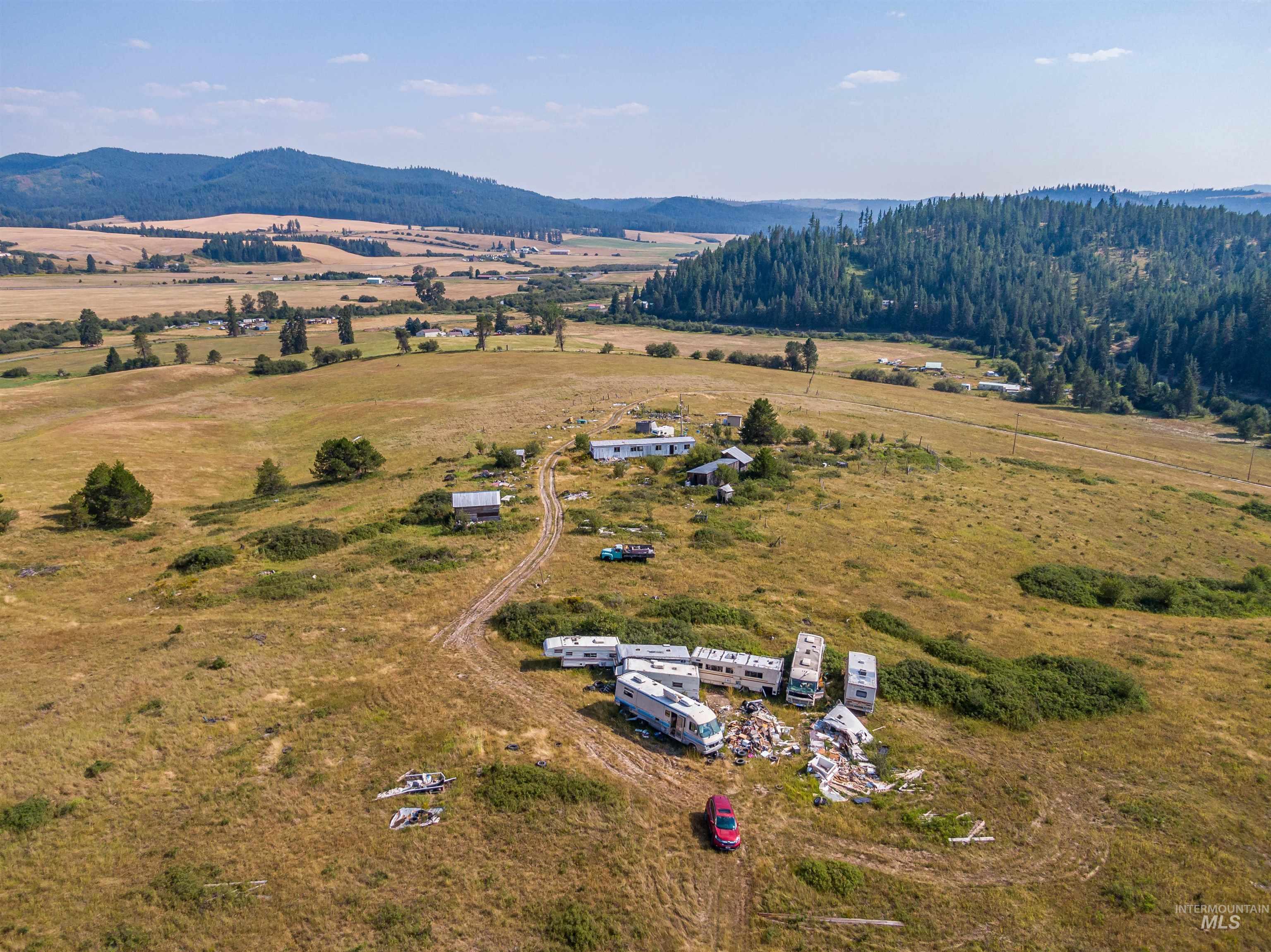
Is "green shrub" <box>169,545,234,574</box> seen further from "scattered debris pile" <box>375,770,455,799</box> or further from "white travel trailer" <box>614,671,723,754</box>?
"white travel trailer" <box>614,671,723,754</box>

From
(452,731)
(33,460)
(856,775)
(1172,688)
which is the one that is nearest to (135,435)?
(33,460)

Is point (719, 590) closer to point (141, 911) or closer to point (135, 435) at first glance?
point (141, 911)

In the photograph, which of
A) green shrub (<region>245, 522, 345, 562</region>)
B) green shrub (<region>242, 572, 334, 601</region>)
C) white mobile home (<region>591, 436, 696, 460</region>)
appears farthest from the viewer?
white mobile home (<region>591, 436, 696, 460</region>)

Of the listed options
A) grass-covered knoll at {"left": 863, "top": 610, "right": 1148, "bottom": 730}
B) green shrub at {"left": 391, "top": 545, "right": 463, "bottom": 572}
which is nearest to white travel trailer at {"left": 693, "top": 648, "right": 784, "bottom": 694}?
grass-covered knoll at {"left": 863, "top": 610, "right": 1148, "bottom": 730}

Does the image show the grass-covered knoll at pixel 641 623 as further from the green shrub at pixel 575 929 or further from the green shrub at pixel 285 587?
the green shrub at pixel 575 929

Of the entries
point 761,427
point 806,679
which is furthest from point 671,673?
point 761,427

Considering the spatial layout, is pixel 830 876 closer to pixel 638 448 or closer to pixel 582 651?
pixel 582 651
